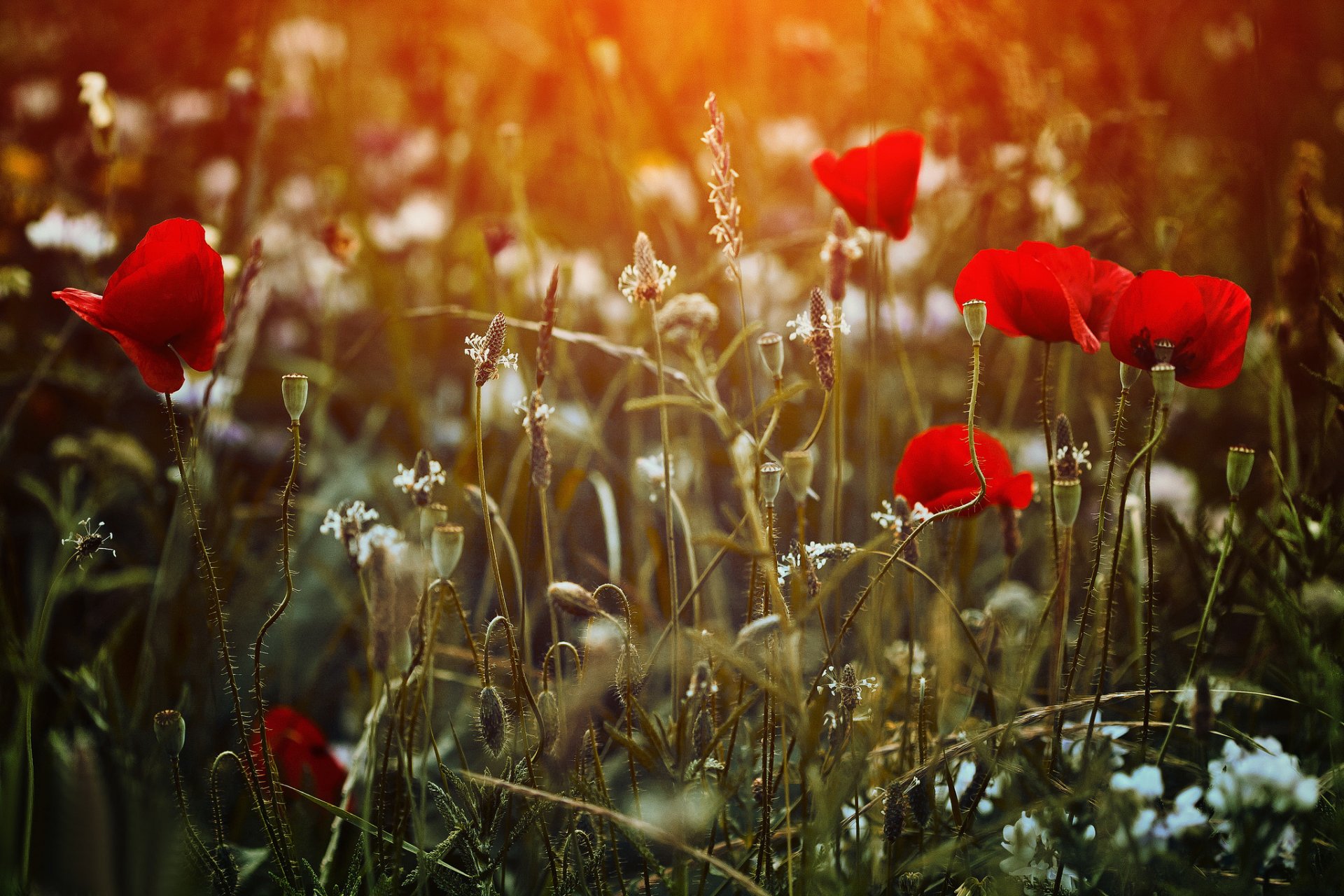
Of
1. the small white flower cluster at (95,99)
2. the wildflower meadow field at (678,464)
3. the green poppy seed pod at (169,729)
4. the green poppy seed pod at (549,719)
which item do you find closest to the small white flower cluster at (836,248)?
the wildflower meadow field at (678,464)

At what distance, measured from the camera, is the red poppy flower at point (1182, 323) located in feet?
2.06

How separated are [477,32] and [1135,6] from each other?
1615mm

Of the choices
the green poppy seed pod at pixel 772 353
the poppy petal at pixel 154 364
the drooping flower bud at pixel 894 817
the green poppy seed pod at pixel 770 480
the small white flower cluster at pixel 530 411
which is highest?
the poppy petal at pixel 154 364

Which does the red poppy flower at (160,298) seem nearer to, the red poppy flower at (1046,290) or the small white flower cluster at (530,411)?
the small white flower cluster at (530,411)

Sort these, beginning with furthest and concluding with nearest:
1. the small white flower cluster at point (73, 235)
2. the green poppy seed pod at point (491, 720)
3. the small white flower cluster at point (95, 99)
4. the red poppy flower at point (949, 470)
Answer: the small white flower cluster at point (73, 235) → the small white flower cluster at point (95, 99) → the red poppy flower at point (949, 470) → the green poppy seed pod at point (491, 720)

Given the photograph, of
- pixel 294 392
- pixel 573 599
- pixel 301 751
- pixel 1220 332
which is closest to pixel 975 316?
pixel 1220 332

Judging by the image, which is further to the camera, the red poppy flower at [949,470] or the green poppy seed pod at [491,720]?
the red poppy flower at [949,470]

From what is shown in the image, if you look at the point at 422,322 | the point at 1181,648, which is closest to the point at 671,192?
the point at 422,322

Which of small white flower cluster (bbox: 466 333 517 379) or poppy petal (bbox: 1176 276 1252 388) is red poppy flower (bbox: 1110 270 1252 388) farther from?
small white flower cluster (bbox: 466 333 517 379)

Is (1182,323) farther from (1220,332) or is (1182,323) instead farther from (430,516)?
(430,516)

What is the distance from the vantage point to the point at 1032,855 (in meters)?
0.62

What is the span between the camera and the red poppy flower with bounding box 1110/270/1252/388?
63cm

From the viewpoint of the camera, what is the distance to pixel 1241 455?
63cm

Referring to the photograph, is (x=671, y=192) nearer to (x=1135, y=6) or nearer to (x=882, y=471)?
(x=882, y=471)
